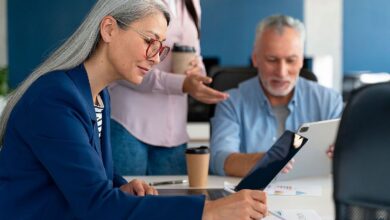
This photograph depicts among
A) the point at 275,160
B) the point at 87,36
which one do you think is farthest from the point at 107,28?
the point at 275,160

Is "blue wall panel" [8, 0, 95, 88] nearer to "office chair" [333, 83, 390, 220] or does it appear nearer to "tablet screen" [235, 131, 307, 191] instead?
"tablet screen" [235, 131, 307, 191]

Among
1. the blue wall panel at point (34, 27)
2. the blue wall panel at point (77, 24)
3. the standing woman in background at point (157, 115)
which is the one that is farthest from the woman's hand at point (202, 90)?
the blue wall panel at point (34, 27)

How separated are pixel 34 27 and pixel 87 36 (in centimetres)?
437

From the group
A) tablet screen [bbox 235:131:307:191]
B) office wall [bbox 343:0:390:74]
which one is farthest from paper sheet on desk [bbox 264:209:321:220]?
office wall [bbox 343:0:390:74]

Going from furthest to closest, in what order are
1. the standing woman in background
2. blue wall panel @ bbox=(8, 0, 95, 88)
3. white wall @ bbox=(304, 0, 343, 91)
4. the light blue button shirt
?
white wall @ bbox=(304, 0, 343, 91), blue wall panel @ bbox=(8, 0, 95, 88), the light blue button shirt, the standing woman in background

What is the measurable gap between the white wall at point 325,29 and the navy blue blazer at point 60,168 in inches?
187

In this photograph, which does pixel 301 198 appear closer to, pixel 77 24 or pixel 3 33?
pixel 77 24

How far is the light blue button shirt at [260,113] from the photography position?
2.65 meters

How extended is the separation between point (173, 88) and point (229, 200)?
3.67 feet

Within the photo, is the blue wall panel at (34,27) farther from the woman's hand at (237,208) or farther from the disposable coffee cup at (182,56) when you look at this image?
the woman's hand at (237,208)

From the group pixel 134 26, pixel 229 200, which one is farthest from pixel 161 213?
pixel 134 26

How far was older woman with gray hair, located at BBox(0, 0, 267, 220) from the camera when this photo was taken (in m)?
1.40

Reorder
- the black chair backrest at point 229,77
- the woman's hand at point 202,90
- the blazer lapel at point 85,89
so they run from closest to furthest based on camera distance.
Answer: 1. the blazer lapel at point 85,89
2. the woman's hand at point 202,90
3. the black chair backrest at point 229,77

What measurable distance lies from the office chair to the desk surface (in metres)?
0.57
